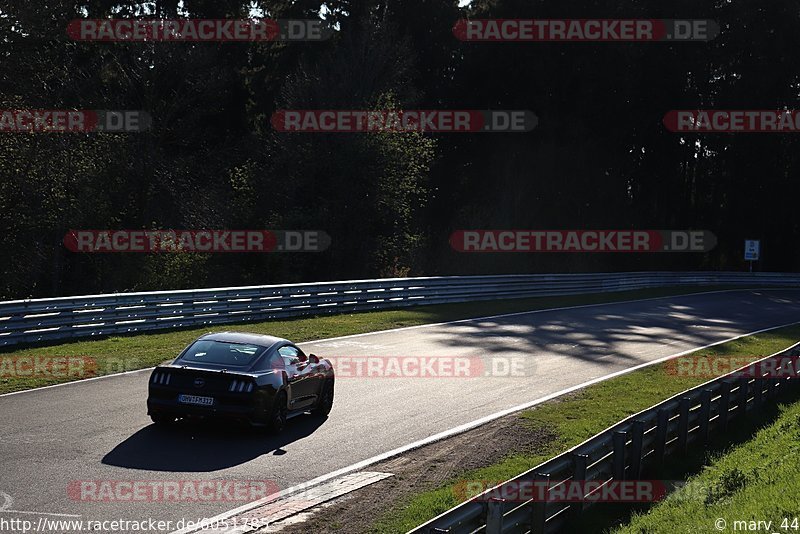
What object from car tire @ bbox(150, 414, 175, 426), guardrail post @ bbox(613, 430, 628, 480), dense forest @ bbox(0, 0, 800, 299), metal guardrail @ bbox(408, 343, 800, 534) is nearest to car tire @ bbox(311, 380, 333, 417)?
car tire @ bbox(150, 414, 175, 426)

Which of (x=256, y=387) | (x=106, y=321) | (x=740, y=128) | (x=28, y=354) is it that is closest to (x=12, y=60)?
(x=106, y=321)

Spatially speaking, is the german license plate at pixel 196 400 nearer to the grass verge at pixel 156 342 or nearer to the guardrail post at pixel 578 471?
the grass verge at pixel 156 342

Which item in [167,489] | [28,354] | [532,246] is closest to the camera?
[167,489]

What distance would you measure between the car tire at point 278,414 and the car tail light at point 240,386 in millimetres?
521

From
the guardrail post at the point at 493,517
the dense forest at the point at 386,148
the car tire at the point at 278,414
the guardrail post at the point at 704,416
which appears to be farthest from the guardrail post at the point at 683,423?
the dense forest at the point at 386,148

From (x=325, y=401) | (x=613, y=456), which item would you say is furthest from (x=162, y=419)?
(x=613, y=456)

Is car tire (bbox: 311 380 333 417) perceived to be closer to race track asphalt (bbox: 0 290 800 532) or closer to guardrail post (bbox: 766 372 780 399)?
race track asphalt (bbox: 0 290 800 532)

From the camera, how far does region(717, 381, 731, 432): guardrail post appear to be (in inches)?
556

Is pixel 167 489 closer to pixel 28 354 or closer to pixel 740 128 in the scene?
pixel 28 354

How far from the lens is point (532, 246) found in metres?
57.4

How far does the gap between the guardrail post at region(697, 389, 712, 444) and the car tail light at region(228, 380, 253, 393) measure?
19.7 feet

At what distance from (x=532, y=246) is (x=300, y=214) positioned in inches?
893

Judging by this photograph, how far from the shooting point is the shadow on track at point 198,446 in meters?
10.9

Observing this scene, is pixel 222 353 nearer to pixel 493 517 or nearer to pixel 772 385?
pixel 493 517
